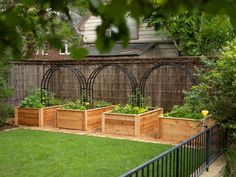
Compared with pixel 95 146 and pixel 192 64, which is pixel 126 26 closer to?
pixel 95 146

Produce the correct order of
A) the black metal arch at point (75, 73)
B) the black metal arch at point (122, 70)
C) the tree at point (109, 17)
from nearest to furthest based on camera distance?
the tree at point (109, 17), the black metal arch at point (122, 70), the black metal arch at point (75, 73)

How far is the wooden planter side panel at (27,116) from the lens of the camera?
9.37 metres

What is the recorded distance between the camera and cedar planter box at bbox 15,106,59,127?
9320mm

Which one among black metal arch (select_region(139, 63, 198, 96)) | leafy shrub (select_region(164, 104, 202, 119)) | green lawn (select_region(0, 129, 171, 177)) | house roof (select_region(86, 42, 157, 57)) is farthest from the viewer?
house roof (select_region(86, 42, 157, 57))

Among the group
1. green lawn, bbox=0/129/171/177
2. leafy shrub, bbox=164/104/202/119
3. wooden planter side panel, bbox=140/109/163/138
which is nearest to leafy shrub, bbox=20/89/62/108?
green lawn, bbox=0/129/171/177

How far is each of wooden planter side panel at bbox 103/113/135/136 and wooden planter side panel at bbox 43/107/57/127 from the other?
196 cm

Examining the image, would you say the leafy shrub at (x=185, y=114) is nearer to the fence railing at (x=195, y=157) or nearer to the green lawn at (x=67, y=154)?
the green lawn at (x=67, y=154)

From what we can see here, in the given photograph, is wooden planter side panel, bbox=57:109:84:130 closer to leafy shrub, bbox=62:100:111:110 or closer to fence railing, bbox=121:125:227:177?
leafy shrub, bbox=62:100:111:110

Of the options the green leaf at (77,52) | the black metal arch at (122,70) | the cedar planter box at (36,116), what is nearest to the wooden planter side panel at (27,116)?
the cedar planter box at (36,116)

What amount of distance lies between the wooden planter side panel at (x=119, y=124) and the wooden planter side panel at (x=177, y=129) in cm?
78

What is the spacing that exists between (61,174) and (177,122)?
10.8ft

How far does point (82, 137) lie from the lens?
7.75m

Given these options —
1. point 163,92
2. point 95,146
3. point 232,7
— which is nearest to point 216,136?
point 95,146

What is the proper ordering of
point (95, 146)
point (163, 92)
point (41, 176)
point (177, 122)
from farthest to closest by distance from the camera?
point (163, 92)
point (177, 122)
point (95, 146)
point (41, 176)
